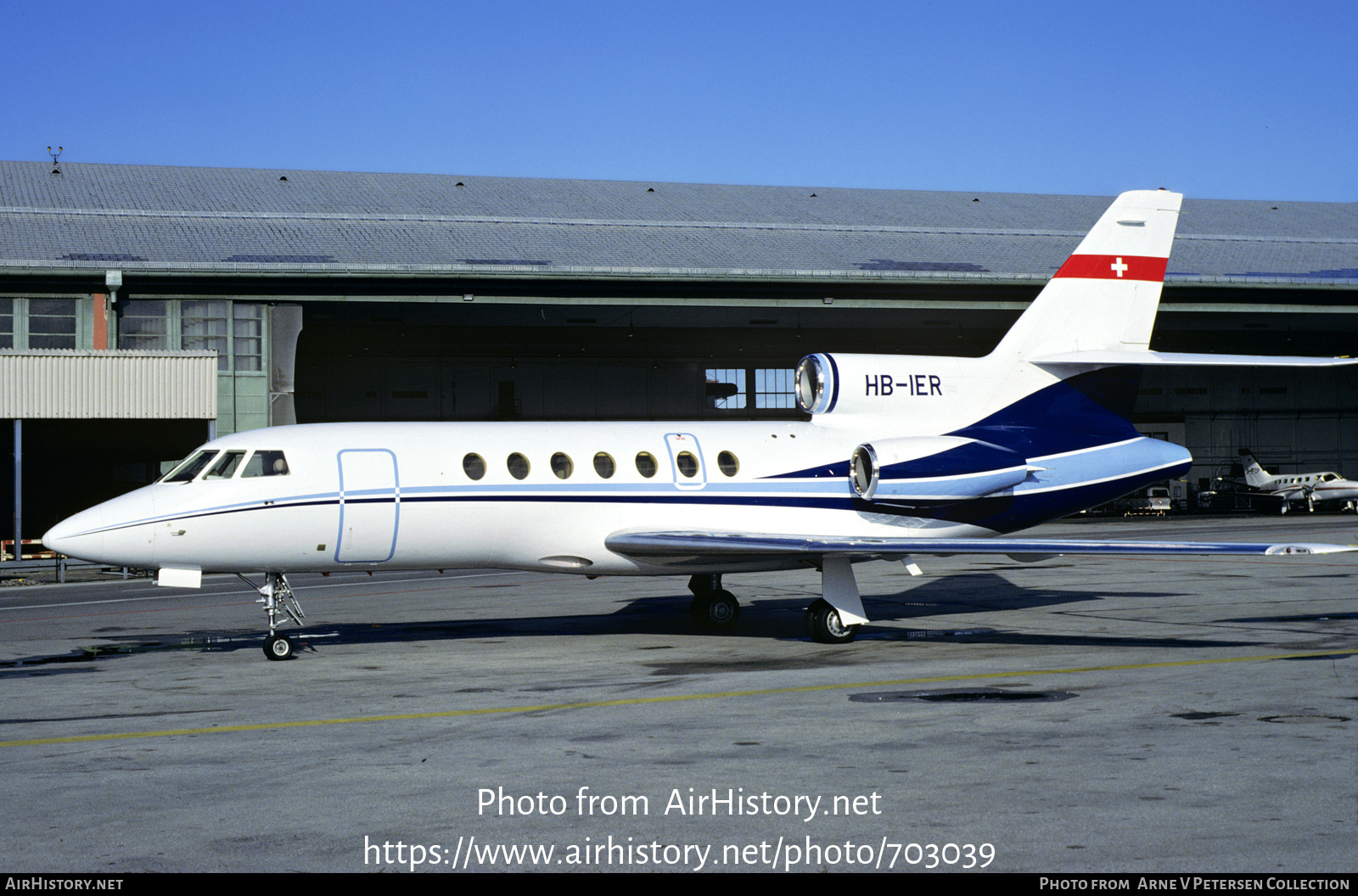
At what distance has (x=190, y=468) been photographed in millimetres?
16703

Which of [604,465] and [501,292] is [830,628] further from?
[501,292]

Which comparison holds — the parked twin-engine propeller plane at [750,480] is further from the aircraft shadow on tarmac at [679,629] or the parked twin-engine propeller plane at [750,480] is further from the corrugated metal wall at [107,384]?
the corrugated metal wall at [107,384]

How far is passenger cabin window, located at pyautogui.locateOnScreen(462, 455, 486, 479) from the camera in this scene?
17594 millimetres

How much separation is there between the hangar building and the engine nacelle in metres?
24.7

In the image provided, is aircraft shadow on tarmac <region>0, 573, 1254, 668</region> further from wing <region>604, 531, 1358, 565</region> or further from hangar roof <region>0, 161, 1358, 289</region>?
hangar roof <region>0, 161, 1358, 289</region>

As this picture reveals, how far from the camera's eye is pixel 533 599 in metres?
25.3

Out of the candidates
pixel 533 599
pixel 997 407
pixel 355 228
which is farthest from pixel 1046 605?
pixel 355 228

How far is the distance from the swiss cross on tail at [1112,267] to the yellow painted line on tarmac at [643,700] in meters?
7.72

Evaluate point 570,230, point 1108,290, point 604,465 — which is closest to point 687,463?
point 604,465

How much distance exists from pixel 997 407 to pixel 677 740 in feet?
37.6

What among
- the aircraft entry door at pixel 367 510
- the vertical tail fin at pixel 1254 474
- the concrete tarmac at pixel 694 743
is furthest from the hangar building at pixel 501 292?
the aircraft entry door at pixel 367 510

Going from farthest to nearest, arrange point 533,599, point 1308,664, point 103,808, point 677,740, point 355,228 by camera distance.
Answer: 1. point 355,228
2. point 533,599
3. point 1308,664
4. point 677,740
5. point 103,808

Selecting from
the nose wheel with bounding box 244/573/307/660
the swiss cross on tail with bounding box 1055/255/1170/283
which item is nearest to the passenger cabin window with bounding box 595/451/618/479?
the nose wheel with bounding box 244/573/307/660

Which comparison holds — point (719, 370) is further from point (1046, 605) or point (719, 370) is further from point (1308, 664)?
point (1308, 664)
